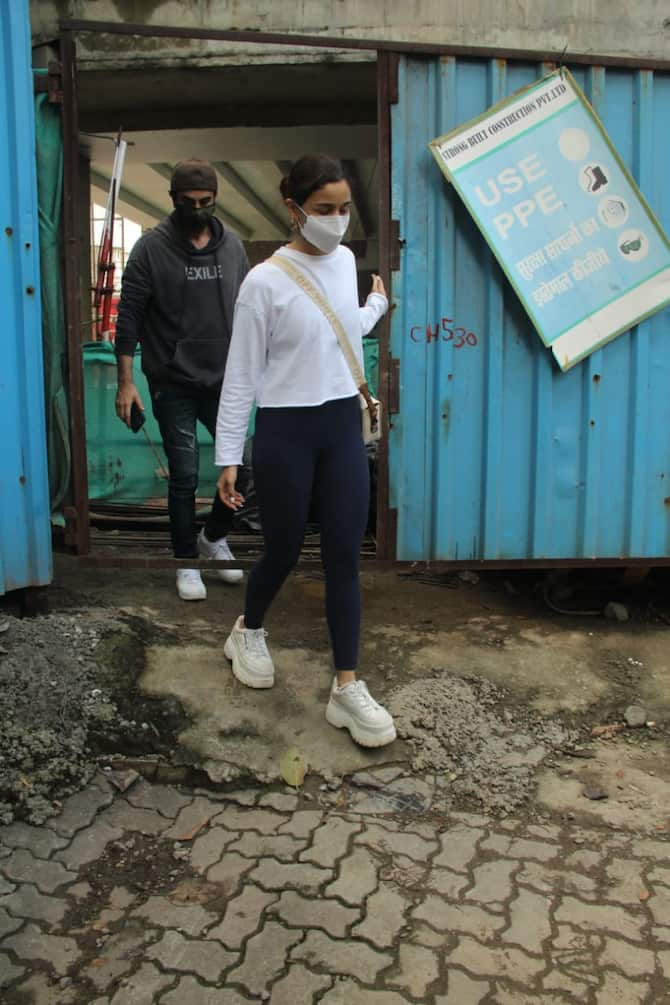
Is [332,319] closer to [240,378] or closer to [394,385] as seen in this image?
[240,378]

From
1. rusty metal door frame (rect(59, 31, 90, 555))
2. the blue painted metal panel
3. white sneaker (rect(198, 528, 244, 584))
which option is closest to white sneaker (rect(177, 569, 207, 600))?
white sneaker (rect(198, 528, 244, 584))

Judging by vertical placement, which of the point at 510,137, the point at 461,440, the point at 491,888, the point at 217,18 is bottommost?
the point at 491,888

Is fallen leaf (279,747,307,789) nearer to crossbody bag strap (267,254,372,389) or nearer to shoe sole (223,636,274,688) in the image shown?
shoe sole (223,636,274,688)

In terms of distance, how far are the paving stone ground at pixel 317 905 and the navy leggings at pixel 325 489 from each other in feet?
2.23

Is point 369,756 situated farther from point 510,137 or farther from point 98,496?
point 98,496

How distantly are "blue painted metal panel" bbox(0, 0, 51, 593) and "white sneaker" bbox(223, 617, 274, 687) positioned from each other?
931mm

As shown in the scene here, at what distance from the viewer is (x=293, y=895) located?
249 cm

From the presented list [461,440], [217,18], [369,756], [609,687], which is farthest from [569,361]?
[217,18]

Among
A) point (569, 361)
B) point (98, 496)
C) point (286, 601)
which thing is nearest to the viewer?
point (569, 361)

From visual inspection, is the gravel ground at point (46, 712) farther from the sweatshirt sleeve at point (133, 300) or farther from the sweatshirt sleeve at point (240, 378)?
the sweatshirt sleeve at point (133, 300)

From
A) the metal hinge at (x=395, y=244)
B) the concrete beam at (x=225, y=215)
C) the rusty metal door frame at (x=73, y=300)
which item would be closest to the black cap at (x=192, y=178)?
the rusty metal door frame at (x=73, y=300)

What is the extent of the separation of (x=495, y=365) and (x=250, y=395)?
4.84 ft

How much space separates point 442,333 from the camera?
407 cm

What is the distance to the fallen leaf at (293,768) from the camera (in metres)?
3.02
